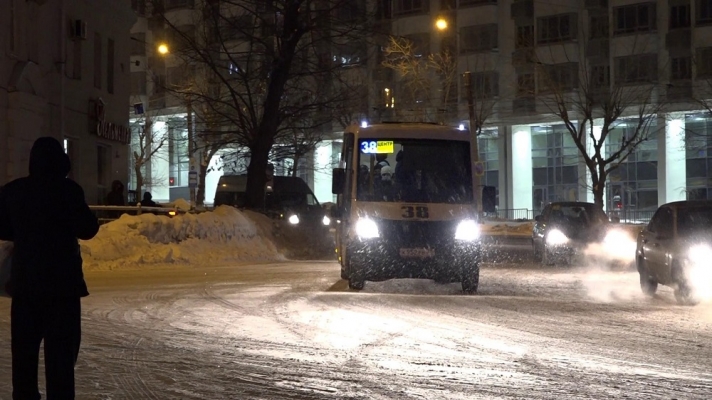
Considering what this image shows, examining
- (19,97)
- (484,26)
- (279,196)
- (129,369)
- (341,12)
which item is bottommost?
(129,369)

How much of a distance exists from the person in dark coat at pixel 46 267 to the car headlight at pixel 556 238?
2058cm

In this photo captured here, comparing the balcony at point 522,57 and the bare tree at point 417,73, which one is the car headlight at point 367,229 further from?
the balcony at point 522,57

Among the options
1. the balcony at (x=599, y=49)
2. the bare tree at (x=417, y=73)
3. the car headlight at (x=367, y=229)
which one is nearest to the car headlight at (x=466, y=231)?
the car headlight at (x=367, y=229)

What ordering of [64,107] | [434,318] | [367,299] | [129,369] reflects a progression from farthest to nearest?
[64,107]
[367,299]
[434,318]
[129,369]

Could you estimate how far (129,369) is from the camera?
29.3ft

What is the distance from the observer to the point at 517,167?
2456 inches

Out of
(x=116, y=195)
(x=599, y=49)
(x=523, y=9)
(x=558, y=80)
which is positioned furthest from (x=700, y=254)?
(x=523, y=9)

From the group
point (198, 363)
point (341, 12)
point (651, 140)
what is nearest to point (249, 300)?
point (198, 363)

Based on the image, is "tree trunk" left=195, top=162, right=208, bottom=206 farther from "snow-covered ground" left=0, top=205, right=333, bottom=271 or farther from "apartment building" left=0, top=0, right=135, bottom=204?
"snow-covered ground" left=0, top=205, right=333, bottom=271

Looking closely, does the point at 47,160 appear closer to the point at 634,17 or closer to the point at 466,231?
the point at 466,231

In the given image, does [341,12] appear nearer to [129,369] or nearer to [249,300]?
[249,300]

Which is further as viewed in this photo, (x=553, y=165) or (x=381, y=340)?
(x=553, y=165)

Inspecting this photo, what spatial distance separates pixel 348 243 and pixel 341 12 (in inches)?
801

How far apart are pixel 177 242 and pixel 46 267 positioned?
777 inches
